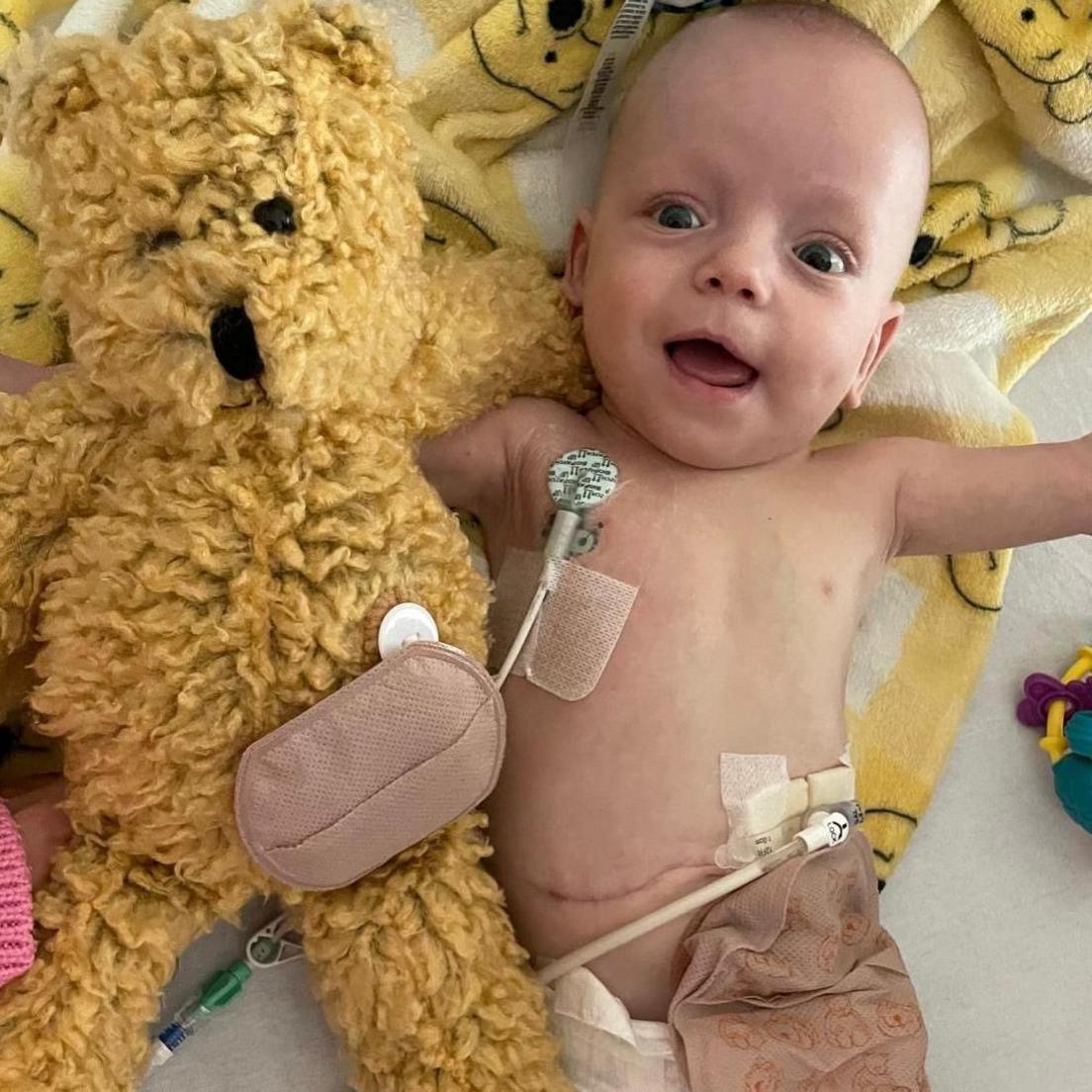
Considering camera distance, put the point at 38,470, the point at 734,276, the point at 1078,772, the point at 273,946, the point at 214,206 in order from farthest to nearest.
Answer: the point at 1078,772 → the point at 273,946 → the point at 734,276 → the point at 38,470 → the point at 214,206

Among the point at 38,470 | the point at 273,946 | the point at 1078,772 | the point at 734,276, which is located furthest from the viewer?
the point at 1078,772

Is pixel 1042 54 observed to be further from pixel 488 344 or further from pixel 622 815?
pixel 622 815

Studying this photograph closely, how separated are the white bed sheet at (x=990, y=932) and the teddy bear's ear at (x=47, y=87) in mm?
652

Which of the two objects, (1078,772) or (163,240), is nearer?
(163,240)

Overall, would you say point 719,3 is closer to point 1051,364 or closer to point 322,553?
point 1051,364

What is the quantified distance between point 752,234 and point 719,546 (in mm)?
253

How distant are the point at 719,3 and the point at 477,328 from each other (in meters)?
0.42

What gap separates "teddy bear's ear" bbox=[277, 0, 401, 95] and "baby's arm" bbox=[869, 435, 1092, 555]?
21.7 inches

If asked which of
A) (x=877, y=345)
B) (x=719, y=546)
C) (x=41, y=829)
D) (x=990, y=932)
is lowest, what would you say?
(x=990, y=932)

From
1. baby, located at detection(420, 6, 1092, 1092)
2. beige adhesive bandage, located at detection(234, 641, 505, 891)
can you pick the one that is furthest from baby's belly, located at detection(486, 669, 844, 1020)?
beige adhesive bandage, located at detection(234, 641, 505, 891)

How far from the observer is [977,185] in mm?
1189

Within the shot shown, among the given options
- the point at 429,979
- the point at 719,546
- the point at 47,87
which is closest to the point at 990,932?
the point at 719,546

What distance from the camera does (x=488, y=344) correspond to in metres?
0.92

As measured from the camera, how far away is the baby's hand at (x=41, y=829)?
2.73 ft
